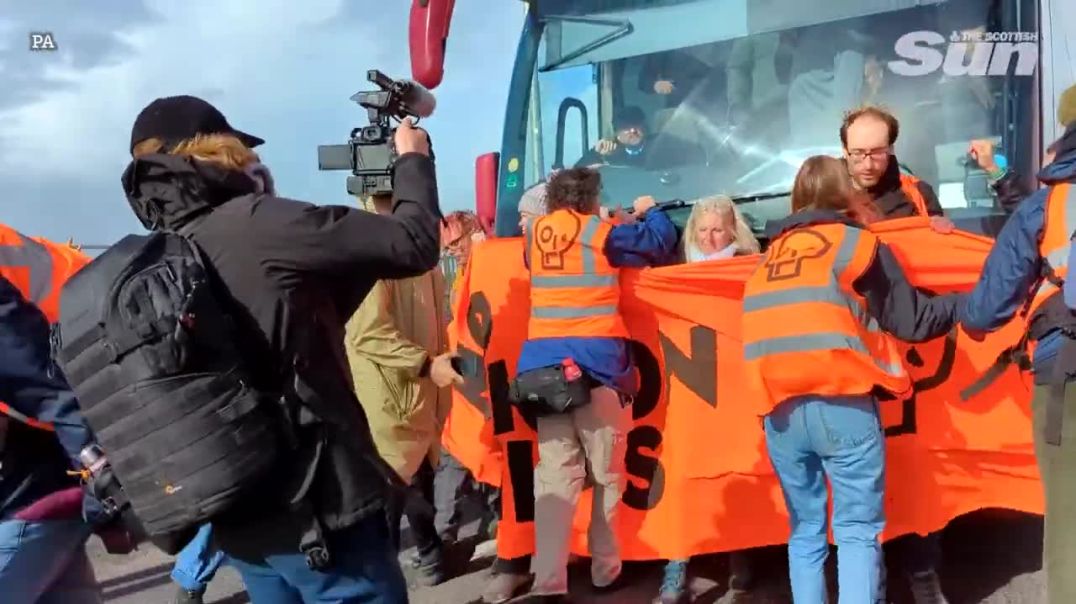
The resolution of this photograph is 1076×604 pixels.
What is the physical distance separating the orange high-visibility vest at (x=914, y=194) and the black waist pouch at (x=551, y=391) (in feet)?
4.77

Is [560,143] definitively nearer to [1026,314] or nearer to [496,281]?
[496,281]

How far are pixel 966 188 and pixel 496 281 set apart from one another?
7.18 feet

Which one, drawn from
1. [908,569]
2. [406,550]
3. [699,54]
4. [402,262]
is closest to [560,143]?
[699,54]

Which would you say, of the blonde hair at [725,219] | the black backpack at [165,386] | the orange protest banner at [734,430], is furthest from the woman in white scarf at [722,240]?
the black backpack at [165,386]

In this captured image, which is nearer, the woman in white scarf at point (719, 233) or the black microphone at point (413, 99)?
the black microphone at point (413, 99)

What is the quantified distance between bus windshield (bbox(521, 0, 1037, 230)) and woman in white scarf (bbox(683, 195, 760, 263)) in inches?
13.8

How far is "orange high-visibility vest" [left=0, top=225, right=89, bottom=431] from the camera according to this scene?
2.39 metres

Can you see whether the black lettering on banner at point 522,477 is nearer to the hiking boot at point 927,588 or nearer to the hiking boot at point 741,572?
the hiking boot at point 741,572

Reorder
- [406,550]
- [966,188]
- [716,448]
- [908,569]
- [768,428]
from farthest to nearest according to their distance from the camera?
[406,550], [966,188], [716,448], [908,569], [768,428]

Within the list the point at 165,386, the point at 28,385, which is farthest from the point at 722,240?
the point at 165,386

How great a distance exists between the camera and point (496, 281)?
4453 millimetres

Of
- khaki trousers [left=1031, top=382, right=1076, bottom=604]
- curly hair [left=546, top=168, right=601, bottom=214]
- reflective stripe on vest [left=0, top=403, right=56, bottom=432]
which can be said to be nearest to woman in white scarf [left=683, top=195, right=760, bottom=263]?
curly hair [left=546, top=168, right=601, bottom=214]

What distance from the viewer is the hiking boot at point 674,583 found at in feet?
13.0

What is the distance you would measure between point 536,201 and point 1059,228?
236cm
